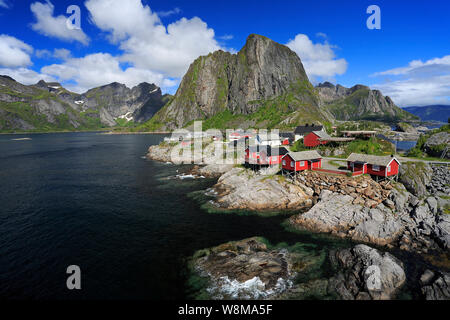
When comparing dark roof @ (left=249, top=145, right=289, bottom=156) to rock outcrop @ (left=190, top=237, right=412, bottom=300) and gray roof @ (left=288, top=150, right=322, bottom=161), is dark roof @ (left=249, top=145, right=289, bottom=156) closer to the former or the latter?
gray roof @ (left=288, top=150, right=322, bottom=161)

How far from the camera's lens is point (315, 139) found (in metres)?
69.1

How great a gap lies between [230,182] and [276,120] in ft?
396

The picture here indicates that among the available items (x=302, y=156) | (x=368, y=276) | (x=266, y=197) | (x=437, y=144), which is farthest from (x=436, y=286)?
(x=437, y=144)

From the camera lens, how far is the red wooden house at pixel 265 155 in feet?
177

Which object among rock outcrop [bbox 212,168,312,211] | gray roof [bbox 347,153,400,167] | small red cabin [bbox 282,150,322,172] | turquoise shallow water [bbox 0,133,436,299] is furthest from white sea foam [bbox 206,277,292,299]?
gray roof [bbox 347,153,400,167]

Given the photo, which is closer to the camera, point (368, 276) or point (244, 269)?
point (368, 276)

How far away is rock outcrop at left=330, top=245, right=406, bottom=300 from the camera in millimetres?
20953

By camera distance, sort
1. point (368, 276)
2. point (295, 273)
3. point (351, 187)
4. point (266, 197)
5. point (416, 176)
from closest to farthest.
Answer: point (368, 276)
point (295, 273)
point (351, 187)
point (416, 176)
point (266, 197)

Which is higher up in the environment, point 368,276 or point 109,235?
point 368,276

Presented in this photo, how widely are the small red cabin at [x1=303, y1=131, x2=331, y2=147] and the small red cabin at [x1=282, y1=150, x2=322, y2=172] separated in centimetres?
1970

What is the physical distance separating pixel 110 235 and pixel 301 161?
38569 mm

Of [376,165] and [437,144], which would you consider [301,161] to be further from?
[437,144]
